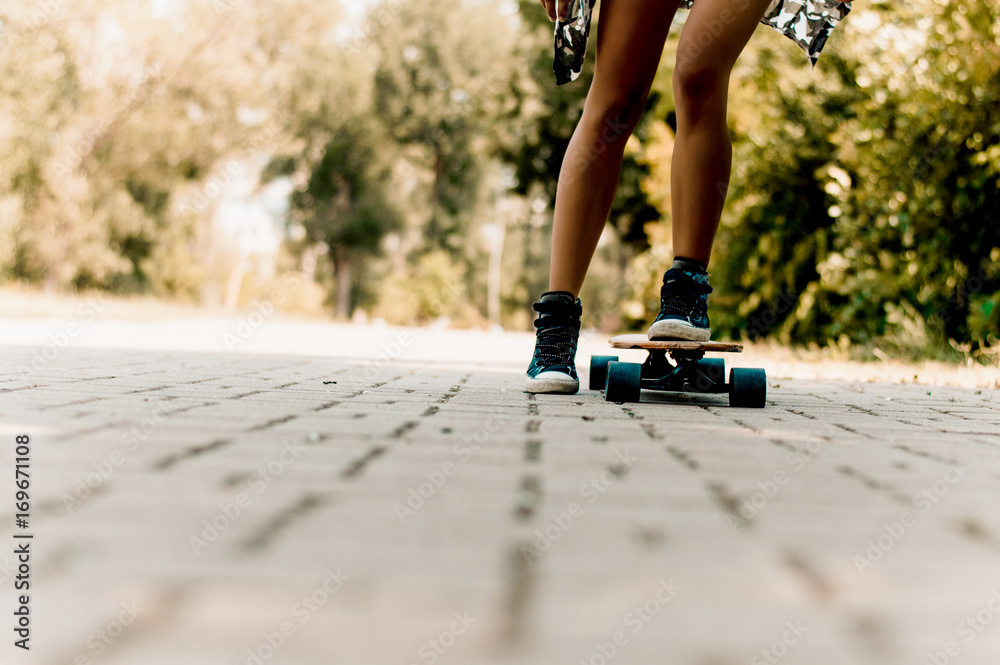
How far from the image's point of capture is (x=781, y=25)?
10.4 ft

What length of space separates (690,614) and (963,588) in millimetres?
354

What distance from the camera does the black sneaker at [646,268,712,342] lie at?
2.76 metres

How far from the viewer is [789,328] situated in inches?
265

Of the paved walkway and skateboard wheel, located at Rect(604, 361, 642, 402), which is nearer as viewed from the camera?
the paved walkway

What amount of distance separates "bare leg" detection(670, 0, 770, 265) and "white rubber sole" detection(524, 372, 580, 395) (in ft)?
2.02

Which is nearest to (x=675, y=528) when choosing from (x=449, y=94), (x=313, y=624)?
(x=313, y=624)

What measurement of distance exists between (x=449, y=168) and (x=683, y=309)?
27.5 m
